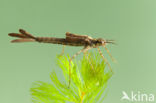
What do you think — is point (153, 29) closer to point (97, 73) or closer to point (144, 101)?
point (144, 101)

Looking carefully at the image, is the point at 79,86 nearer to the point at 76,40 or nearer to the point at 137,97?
the point at 76,40

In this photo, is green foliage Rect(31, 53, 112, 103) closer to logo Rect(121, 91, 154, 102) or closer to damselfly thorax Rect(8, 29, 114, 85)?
damselfly thorax Rect(8, 29, 114, 85)

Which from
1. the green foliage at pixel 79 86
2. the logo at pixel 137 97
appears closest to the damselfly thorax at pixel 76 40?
the green foliage at pixel 79 86

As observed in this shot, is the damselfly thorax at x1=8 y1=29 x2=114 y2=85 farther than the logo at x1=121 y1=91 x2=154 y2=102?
No

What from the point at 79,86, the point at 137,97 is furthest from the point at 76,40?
the point at 137,97

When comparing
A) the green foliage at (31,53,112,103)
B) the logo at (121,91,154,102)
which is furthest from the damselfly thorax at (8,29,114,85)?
the logo at (121,91,154,102)

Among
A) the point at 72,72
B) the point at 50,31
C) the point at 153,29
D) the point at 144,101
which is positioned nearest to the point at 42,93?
the point at 72,72

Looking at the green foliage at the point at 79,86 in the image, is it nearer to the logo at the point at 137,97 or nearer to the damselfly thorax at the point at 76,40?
the damselfly thorax at the point at 76,40

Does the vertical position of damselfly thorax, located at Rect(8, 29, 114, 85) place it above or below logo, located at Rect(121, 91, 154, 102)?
above
